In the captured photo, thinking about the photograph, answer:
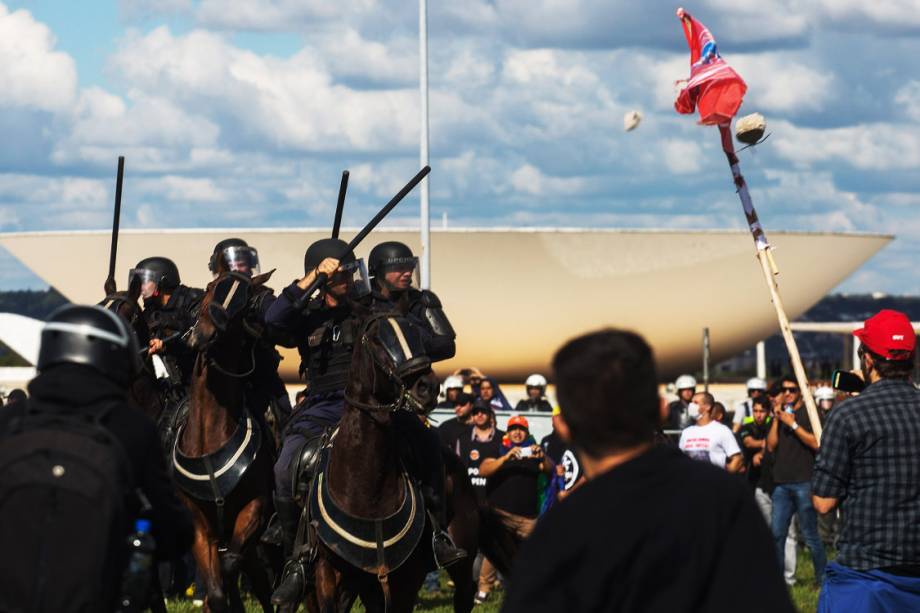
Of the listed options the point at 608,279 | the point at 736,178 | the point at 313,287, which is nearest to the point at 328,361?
the point at 313,287

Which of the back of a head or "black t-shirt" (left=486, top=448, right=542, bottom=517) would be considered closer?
the back of a head

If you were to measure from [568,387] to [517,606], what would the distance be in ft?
1.65

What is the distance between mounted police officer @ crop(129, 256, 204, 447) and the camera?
1148 cm

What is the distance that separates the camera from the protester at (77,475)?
14.5 feet

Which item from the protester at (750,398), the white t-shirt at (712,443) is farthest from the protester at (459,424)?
the protester at (750,398)

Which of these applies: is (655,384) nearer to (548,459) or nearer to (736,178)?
(736,178)

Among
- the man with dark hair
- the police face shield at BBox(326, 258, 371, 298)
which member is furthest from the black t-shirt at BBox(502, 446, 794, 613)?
the police face shield at BBox(326, 258, 371, 298)

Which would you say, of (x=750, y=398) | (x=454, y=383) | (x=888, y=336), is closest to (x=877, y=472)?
(x=888, y=336)

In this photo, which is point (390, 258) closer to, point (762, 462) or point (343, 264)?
point (343, 264)

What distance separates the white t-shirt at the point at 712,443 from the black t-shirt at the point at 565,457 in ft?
3.82

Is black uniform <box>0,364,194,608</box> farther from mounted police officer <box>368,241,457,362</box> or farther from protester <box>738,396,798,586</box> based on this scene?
protester <box>738,396,798,586</box>

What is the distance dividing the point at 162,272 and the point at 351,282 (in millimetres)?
2866

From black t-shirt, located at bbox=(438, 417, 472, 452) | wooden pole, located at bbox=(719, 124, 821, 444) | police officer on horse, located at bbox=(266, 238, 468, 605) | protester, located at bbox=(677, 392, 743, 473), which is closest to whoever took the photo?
wooden pole, located at bbox=(719, 124, 821, 444)

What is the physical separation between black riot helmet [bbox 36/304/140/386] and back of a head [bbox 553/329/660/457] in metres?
1.64
